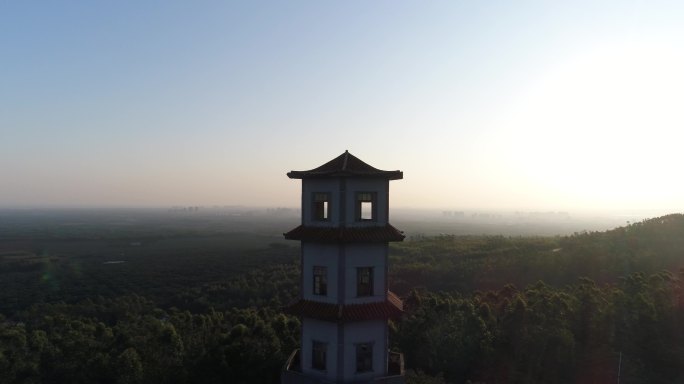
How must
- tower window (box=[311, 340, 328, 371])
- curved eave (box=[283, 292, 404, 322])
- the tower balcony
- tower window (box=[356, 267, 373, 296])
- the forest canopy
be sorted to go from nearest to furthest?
curved eave (box=[283, 292, 404, 322]), the tower balcony, tower window (box=[356, 267, 373, 296]), tower window (box=[311, 340, 328, 371]), the forest canopy

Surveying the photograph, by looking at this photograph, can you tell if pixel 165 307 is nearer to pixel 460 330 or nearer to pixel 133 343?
pixel 133 343

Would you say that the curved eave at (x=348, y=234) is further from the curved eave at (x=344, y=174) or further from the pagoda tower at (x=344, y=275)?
the curved eave at (x=344, y=174)

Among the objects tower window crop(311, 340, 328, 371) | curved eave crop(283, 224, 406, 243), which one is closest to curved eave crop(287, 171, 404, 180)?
curved eave crop(283, 224, 406, 243)

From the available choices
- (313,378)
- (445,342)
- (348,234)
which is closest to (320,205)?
(348,234)

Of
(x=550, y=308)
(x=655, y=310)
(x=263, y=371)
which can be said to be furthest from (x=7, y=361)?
(x=655, y=310)

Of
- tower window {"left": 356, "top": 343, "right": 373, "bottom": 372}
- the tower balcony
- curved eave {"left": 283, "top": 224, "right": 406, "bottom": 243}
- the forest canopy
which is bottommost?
the forest canopy

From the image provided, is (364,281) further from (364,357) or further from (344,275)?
(364,357)

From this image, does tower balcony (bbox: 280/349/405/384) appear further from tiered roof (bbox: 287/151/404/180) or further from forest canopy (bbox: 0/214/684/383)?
tiered roof (bbox: 287/151/404/180)

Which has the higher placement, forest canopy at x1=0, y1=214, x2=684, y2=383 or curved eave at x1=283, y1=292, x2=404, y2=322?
curved eave at x1=283, y1=292, x2=404, y2=322
